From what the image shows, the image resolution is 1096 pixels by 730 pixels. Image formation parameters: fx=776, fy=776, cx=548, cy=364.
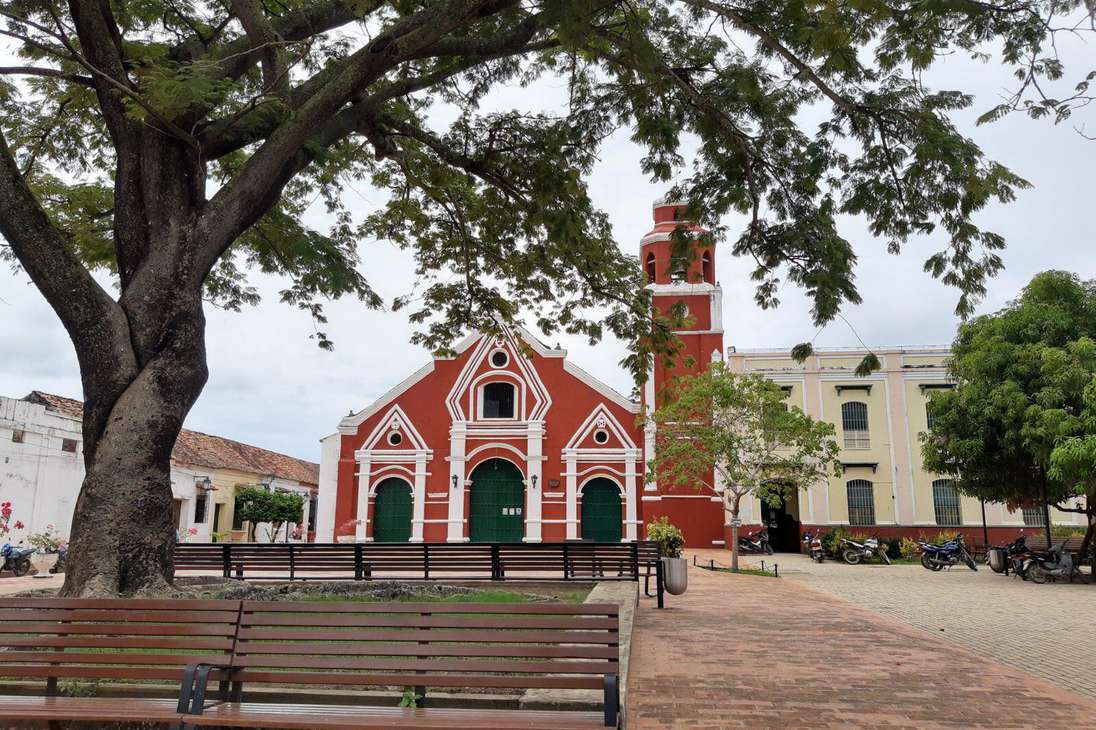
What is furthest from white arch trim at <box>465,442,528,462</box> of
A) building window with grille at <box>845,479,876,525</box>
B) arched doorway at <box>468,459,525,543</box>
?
building window with grille at <box>845,479,876,525</box>

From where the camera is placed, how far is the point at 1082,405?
58.6 ft

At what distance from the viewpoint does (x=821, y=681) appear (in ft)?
21.2

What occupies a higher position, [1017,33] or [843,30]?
[1017,33]

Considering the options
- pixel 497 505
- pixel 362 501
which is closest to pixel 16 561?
pixel 362 501

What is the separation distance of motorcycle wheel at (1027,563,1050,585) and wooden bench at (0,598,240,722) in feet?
64.9

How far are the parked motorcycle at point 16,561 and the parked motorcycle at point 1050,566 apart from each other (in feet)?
77.6

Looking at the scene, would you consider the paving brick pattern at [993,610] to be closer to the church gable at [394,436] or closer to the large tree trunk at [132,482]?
the large tree trunk at [132,482]

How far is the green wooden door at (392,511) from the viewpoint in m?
29.2

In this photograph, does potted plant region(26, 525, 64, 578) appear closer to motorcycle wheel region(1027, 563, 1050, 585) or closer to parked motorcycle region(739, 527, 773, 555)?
parked motorcycle region(739, 527, 773, 555)

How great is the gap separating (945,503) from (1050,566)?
41.3ft

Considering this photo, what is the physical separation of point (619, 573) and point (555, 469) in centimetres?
1580

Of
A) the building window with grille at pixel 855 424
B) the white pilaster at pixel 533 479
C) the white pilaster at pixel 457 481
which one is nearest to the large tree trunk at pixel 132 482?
the white pilaster at pixel 457 481

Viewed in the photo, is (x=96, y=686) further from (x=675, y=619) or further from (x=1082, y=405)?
(x=1082, y=405)

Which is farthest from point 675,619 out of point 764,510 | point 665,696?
point 764,510
